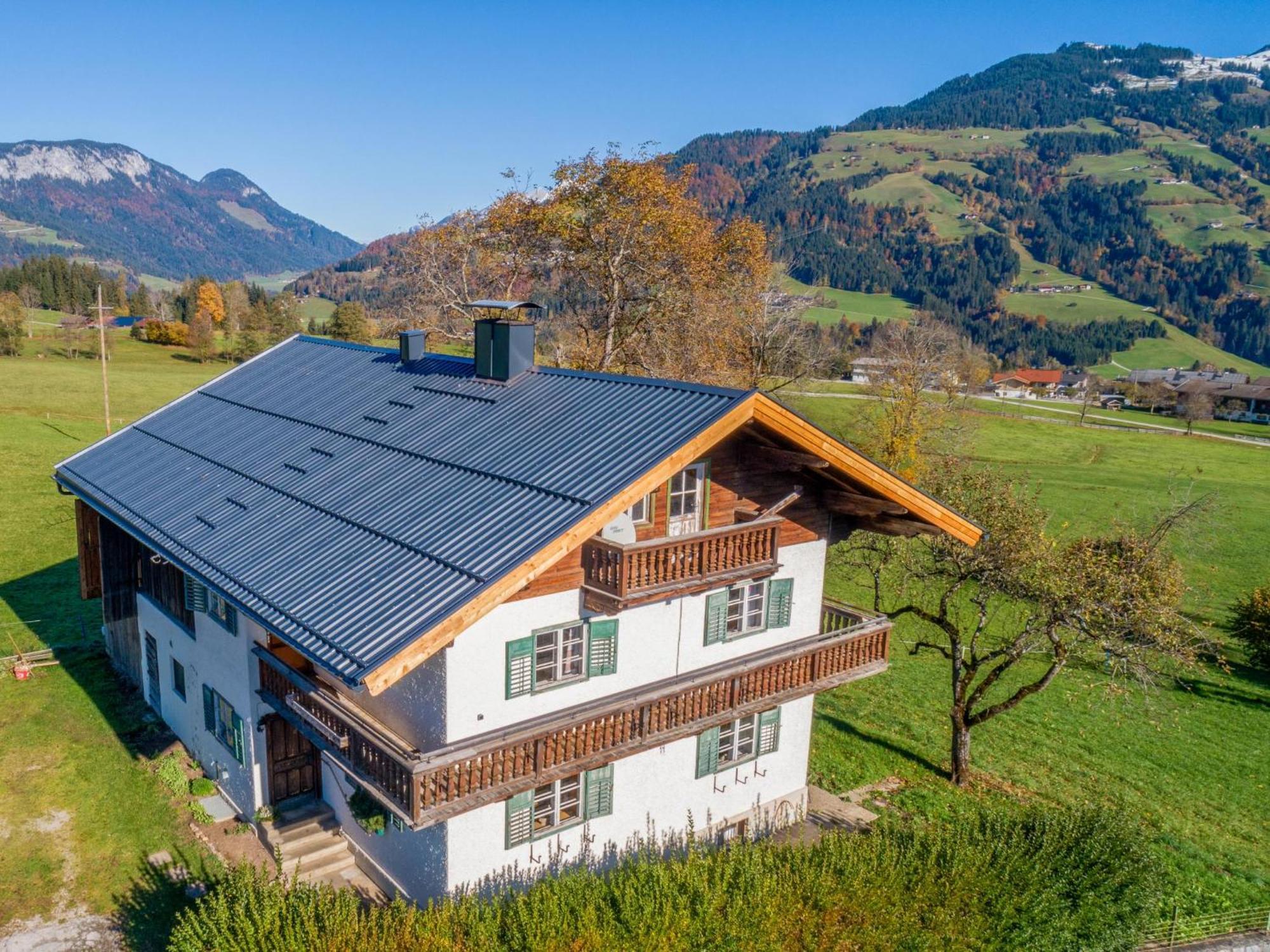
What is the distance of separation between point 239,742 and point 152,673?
21.4 ft

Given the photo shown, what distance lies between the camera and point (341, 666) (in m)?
11.3

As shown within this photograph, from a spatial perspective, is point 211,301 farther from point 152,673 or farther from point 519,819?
point 519,819

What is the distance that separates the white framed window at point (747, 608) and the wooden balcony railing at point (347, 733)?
6884mm

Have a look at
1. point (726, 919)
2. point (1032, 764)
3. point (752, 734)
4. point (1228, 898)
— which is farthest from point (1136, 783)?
point (726, 919)

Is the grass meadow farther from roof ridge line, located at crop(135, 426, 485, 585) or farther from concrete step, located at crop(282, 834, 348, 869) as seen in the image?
roof ridge line, located at crop(135, 426, 485, 585)

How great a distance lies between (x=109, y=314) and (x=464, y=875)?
136091 mm

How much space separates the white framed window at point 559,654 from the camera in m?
14.3

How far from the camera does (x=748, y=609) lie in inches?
699

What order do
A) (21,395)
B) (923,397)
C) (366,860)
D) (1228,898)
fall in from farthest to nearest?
(21,395) < (923,397) < (1228,898) < (366,860)

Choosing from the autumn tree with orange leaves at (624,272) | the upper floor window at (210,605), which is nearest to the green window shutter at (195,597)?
the upper floor window at (210,605)

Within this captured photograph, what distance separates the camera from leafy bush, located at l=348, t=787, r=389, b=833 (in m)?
13.9

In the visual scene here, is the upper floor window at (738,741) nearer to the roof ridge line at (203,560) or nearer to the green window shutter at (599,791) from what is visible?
the green window shutter at (599,791)

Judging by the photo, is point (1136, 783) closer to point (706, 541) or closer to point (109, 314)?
point (706, 541)

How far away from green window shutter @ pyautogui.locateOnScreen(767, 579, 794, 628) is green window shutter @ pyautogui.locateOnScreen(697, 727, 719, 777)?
2.56 metres
